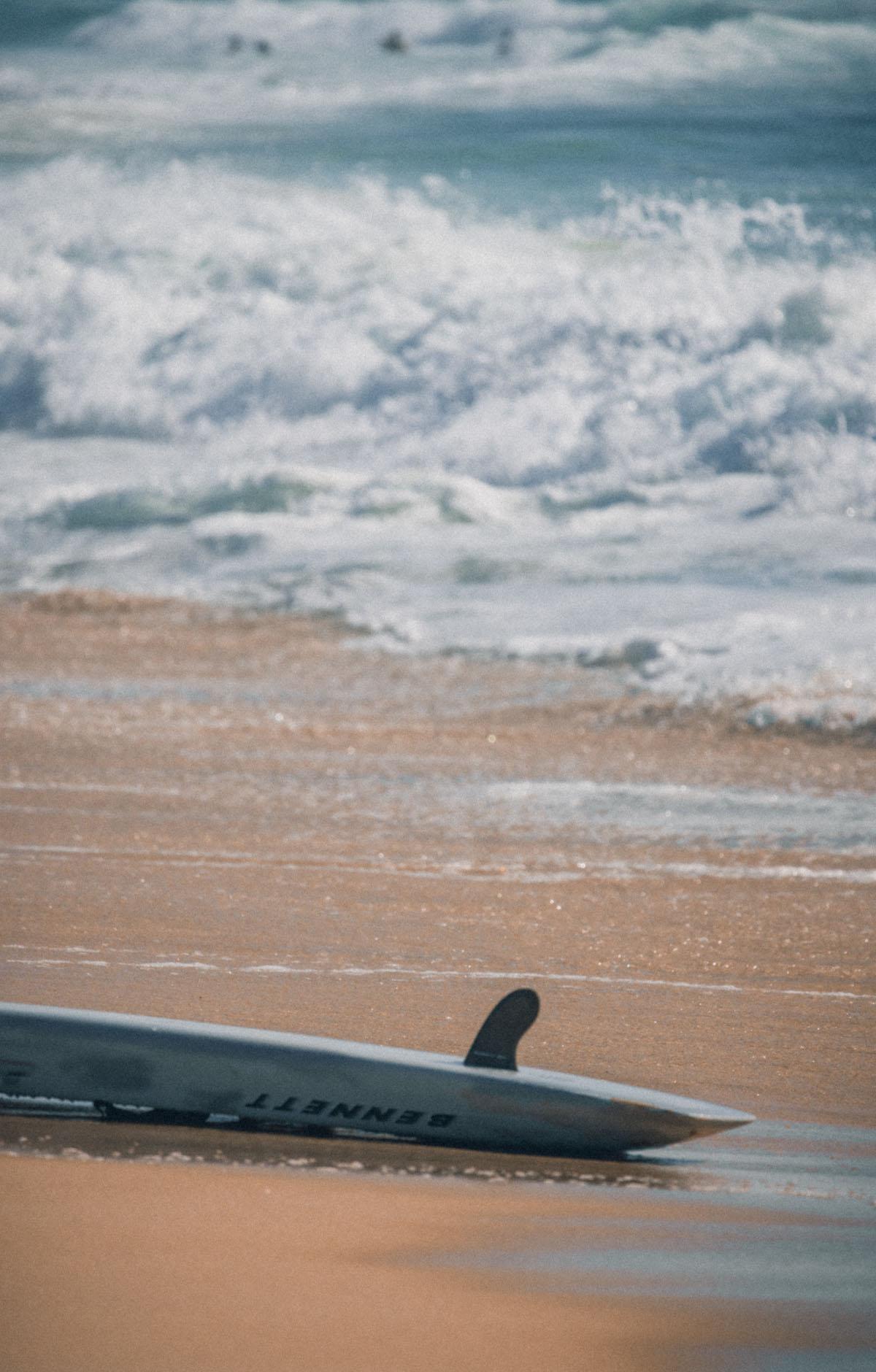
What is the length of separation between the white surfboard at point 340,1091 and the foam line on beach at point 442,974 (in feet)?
3.31

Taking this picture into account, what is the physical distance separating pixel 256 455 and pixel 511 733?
9340mm

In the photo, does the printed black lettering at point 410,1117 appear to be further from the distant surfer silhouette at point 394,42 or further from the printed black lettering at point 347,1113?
the distant surfer silhouette at point 394,42

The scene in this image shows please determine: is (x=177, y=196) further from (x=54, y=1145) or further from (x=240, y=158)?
(x=54, y=1145)

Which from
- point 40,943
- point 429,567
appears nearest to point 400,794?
point 40,943

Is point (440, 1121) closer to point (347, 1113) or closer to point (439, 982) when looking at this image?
point (347, 1113)

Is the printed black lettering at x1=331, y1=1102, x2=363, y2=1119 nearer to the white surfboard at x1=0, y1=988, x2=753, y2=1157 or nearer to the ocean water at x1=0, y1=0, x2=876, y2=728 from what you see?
the white surfboard at x1=0, y1=988, x2=753, y2=1157

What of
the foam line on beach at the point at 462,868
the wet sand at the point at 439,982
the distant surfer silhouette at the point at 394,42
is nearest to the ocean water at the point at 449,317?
the distant surfer silhouette at the point at 394,42

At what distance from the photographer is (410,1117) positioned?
2764mm

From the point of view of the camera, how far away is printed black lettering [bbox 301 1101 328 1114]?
277 cm

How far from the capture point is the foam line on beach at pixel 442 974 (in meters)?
3.85

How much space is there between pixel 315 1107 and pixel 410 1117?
158 millimetres

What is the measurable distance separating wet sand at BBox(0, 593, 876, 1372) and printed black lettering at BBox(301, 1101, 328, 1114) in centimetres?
7

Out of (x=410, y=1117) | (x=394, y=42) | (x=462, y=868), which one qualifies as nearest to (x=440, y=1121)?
(x=410, y=1117)

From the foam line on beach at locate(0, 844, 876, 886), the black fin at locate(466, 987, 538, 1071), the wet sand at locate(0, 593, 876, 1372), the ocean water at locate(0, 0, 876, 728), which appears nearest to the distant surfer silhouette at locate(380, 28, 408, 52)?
the ocean water at locate(0, 0, 876, 728)
